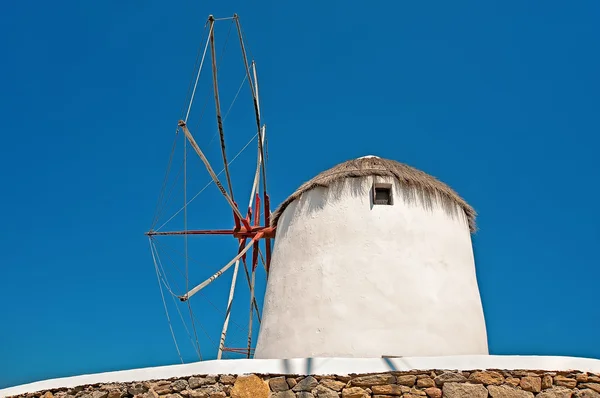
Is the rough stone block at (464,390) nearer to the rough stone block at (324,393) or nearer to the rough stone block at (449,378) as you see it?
the rough stone block at (449,378)

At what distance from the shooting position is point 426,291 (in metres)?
6.61

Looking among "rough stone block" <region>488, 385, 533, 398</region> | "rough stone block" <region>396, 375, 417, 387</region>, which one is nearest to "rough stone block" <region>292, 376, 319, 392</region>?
"rough stone block" <region>396, 375, 417, 387</region>

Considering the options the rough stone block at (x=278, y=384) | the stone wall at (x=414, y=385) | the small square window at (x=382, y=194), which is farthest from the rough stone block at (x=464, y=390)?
the small square window at (x=382, y=194)

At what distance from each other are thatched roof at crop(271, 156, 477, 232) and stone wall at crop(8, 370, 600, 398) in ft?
10.3

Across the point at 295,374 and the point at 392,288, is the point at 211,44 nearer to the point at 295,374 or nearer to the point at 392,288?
the point at 392,288

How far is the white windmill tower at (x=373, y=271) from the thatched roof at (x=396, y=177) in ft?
0.05

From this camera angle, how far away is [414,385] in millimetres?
4625

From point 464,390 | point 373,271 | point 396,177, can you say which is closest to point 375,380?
point 464,390

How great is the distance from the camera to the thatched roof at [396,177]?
734cm

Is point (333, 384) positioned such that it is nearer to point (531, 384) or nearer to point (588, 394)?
point (531, 384)

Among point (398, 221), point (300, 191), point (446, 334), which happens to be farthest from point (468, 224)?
point (300, 191)

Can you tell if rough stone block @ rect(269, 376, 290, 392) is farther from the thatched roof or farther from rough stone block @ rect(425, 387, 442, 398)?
the thatched roof

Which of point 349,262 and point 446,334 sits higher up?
point 349,262

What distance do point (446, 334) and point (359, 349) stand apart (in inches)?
44.6
